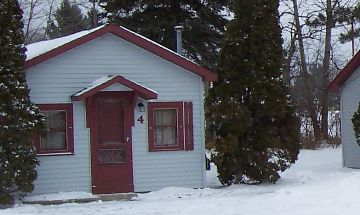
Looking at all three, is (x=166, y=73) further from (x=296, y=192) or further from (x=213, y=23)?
(x=213, y=23)

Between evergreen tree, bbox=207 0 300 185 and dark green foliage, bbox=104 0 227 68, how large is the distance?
12905 millimetres

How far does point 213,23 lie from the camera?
30.3 meters

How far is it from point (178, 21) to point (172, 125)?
14.4 meters

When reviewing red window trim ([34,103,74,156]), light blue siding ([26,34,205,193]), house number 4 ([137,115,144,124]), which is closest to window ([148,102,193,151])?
light blue siding ([26,34,205,193])

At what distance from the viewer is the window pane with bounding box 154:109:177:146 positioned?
15.3 meters

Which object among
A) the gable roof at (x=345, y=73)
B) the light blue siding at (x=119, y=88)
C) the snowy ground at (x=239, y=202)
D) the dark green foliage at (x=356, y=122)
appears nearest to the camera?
the snowy ground at (x=239, y=202)

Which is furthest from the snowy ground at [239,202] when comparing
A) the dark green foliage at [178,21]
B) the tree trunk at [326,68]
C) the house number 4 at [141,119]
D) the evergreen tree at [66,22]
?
the evergreen tree at [66,22]

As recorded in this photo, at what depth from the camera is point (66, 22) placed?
5019 centimetres

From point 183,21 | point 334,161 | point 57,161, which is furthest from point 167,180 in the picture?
point 183,21

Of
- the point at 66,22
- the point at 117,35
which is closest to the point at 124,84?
the point at 117,35

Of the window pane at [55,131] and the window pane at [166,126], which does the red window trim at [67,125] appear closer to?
the window pane at [55,131]

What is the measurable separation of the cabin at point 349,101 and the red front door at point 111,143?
25.7 feet

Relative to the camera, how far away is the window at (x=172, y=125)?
15.3 metres

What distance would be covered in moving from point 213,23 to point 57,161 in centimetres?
1738
